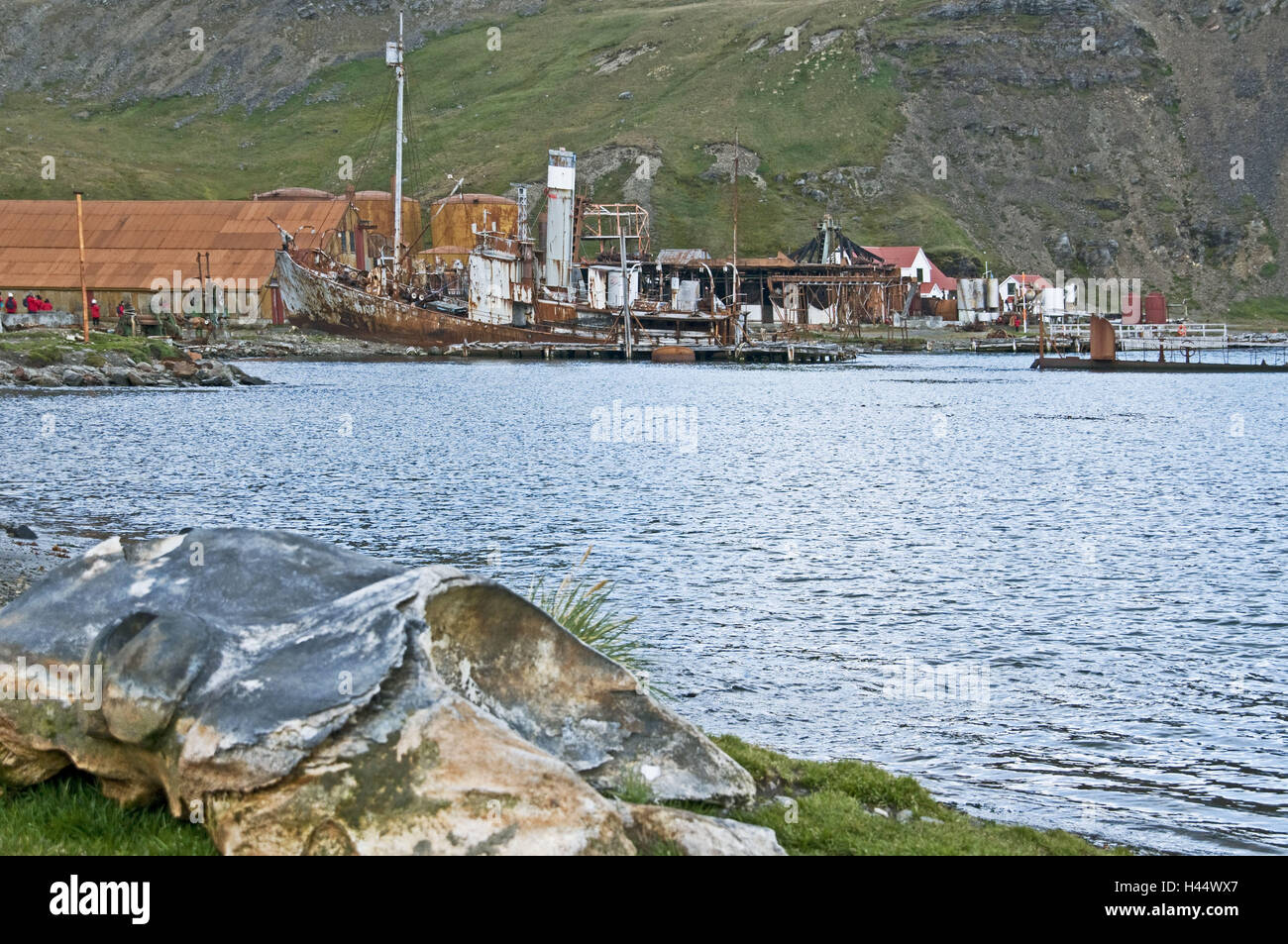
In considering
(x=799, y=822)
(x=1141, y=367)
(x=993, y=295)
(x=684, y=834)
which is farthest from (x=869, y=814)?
(x=993, y=295)

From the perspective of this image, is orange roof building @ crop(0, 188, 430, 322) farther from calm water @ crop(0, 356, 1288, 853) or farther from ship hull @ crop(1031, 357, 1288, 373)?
ship hull @ crop(1031, 357, 1288, 373)

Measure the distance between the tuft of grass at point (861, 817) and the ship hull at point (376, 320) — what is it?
312 feet

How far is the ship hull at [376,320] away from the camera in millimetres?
103250

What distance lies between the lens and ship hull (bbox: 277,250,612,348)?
339ft

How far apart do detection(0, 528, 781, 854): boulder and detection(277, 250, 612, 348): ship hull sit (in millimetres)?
95992

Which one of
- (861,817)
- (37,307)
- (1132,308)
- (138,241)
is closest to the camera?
(861,817)

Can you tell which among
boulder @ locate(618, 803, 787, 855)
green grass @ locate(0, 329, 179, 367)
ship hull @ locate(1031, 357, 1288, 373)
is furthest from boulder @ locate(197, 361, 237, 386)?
boulder @ locate(618, 803, 787, 855)

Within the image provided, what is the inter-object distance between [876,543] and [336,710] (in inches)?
803

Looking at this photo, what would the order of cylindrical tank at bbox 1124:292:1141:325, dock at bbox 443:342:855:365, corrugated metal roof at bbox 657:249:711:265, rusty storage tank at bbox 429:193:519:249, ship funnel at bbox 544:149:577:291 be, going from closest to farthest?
dock at bbox 443:342:855:365 < ship funnel at bbox 544:149:577:291 < corrugated metal roof at bbox 657:249:711:265 < rusty storage tank at bbox 429:193:519:249 < cylindrical tank at bbox 1124:292:1141:325

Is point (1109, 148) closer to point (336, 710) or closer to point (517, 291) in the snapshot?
point (517, 291)

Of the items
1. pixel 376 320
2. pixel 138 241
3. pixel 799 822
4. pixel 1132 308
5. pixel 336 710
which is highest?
pixel 138 241

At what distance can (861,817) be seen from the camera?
9.53 meters

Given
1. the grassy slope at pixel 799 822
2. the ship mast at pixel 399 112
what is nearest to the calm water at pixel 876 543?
the grassy slope at pixel 799 822

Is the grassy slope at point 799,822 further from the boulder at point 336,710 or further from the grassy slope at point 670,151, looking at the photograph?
the grassy slope at point 670,151
